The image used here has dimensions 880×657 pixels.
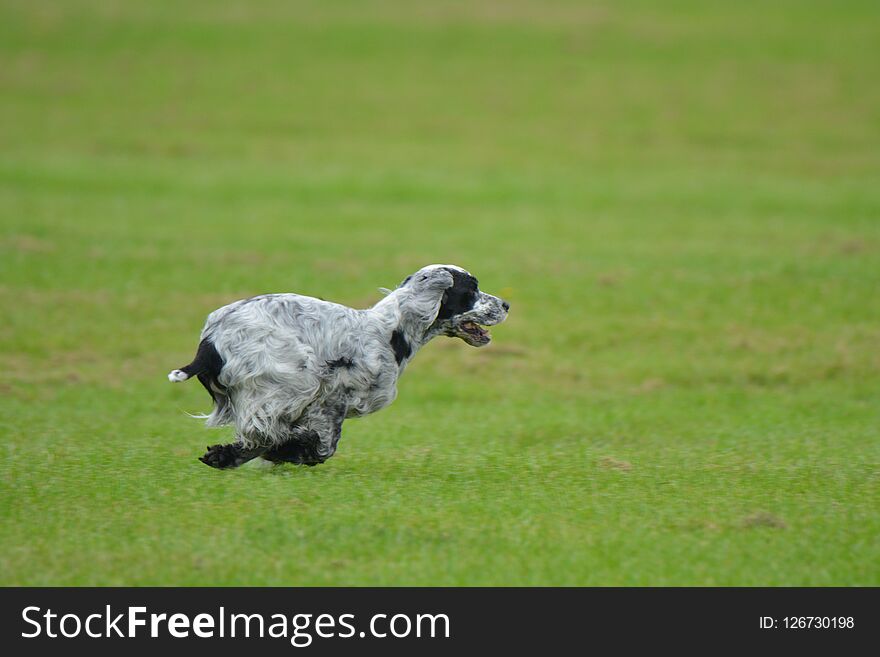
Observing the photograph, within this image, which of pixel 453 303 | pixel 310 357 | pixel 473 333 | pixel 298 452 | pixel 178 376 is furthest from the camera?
pixel 473 333

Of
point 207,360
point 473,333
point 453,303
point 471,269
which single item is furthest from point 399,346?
point 471,269

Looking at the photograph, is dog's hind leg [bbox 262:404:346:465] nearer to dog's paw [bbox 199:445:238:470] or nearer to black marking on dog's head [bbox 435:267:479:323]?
dog's paw [bbox 199:445:238:470]

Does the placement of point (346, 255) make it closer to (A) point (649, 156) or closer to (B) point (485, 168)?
(B) point (485, 168)

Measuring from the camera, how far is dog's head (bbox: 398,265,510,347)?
11695mm

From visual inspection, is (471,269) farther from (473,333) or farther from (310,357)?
(310,357)

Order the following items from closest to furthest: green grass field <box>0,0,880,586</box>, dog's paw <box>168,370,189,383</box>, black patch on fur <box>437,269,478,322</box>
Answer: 1. green grass field <box>0,0,880,586</box>
2. dog's paw <box>168,370,189,383</box>
3. black patch on fur <box>437,269,478,322</box>

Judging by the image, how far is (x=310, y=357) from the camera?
11047 millimetres

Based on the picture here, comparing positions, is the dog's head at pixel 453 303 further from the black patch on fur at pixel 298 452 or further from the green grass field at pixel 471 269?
the black patch on fur at pixel 298 452

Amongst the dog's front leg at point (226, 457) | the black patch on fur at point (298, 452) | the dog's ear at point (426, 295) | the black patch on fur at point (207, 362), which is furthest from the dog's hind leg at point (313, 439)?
the dog's ear at point (426, 295)

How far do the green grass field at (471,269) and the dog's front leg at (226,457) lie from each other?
0.16 m

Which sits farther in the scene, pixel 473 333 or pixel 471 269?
pixel 471 269

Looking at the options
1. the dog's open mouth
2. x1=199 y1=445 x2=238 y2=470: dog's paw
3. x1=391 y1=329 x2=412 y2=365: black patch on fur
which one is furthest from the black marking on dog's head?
x1=199 y1=445 x2=238 y2=470: dog's paw

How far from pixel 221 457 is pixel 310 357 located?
1373 mm

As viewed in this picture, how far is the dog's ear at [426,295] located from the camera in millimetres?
11633
